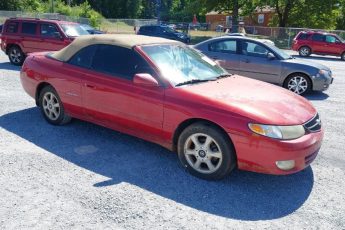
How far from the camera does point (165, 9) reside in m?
99.4

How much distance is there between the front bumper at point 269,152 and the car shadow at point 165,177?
32 cm

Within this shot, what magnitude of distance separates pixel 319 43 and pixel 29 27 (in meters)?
17.1

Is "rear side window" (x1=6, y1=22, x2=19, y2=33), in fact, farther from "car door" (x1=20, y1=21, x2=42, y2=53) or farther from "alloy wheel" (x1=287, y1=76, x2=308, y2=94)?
"alloy wheel" (x1=287, y1=76, x2=308, y2=94)

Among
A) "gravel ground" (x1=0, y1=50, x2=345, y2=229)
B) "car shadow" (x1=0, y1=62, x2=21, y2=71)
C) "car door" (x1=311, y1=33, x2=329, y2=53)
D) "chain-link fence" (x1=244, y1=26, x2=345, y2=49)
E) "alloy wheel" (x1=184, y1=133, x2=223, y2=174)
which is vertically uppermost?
"chain-link fence" (x1=244, y1=26, x2=345, y2=49)

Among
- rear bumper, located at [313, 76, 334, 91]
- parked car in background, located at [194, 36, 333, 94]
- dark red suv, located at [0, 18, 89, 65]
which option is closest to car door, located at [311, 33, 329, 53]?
parked car in background, located at [194, 36, 333, 94]

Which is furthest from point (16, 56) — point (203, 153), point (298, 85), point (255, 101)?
point (255, 101)

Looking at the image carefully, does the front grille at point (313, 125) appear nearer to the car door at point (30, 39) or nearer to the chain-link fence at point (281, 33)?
the car door at point (30, 39)

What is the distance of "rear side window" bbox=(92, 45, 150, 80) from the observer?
4.85 m

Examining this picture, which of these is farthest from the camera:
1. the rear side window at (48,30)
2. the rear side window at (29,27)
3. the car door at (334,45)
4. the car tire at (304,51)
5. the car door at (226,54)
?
the car tire at (304,51)

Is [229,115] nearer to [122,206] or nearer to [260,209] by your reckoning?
[260,209]

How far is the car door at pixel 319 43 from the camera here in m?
22.7

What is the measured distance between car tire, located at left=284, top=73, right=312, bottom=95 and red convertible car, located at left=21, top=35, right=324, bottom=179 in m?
4.73

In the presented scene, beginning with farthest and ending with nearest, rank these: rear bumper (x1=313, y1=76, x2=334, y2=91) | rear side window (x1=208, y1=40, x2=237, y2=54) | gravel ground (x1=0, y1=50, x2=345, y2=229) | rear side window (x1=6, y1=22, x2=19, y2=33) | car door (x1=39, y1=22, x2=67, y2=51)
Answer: rear side window (x1=6, y1=22, x2=19, y2=33), car door (x1=39, y1=22, x2=67, y2=51), rear side window (x1=208, y1=40, x2=237, y2=54), rear bumper (x1=313, y1=76, x2=334, y2=91), gravel ground (x1=0, y1=50, x2=345, y2=229)

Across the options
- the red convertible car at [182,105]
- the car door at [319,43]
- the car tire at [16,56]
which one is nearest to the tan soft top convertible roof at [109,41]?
the red convertible car at [182,105]
